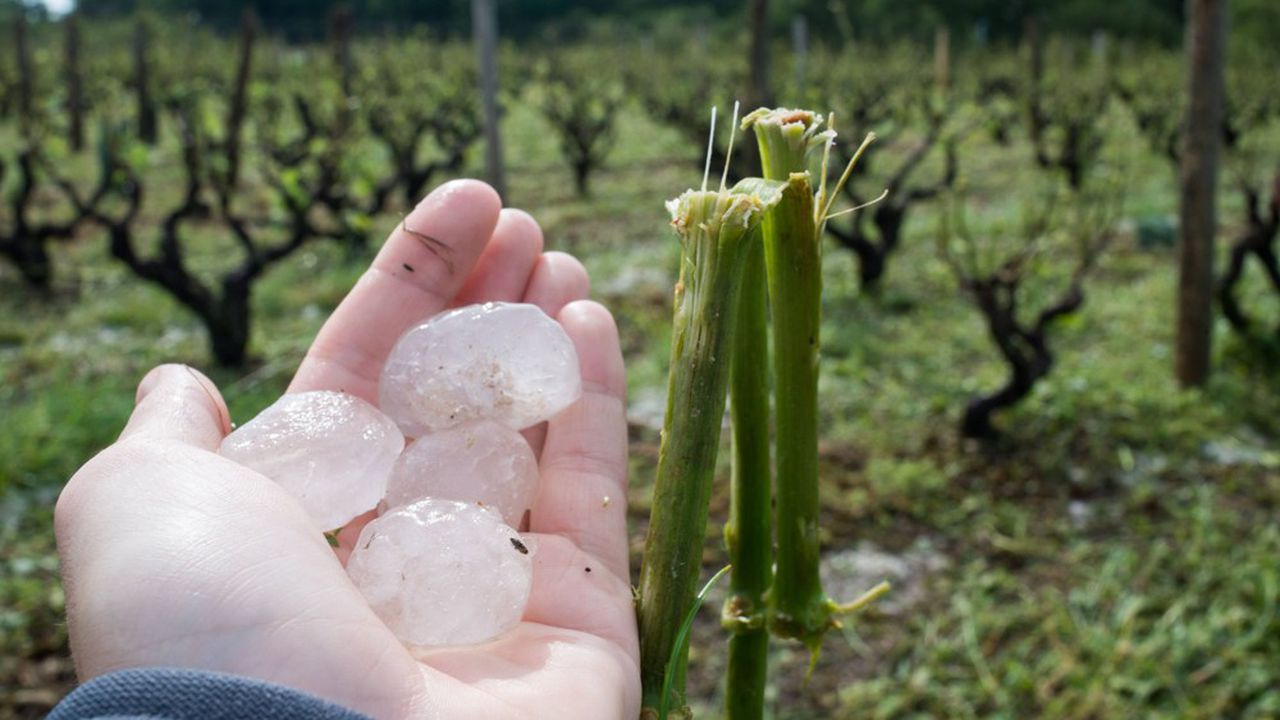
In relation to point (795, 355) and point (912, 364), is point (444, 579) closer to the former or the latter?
point (795, 355)

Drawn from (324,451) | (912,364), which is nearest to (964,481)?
(912,364)

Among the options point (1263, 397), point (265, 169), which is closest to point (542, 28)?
point (265, 169)

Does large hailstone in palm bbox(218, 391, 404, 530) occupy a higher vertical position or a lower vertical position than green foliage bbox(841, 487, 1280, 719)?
higher

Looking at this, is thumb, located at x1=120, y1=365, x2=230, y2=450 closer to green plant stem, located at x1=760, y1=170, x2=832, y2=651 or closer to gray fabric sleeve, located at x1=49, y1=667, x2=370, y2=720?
gray fabric sleeve, located at x1=49, y1=667, x2=370, y2=720

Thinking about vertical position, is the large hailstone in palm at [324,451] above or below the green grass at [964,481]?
above

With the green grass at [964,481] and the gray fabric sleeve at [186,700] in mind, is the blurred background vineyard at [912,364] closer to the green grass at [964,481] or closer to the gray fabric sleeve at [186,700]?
the green grass at [964,481]

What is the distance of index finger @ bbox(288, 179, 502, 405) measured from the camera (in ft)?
5.51

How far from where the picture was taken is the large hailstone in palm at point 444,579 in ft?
4.21

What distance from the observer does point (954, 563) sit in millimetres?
3650

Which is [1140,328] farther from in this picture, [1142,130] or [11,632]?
[1142,130]

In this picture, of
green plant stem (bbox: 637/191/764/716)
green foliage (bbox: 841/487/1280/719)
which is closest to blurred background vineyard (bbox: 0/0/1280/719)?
green foliage (bbox: 841/487/1280/719)

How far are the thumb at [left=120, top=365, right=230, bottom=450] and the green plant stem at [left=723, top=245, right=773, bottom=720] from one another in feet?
2.29

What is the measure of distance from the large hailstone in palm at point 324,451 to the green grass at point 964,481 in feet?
5.78

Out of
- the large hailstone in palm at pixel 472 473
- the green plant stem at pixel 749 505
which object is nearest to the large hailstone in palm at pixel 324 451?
the large hailstone in palm at pixel 472 473
